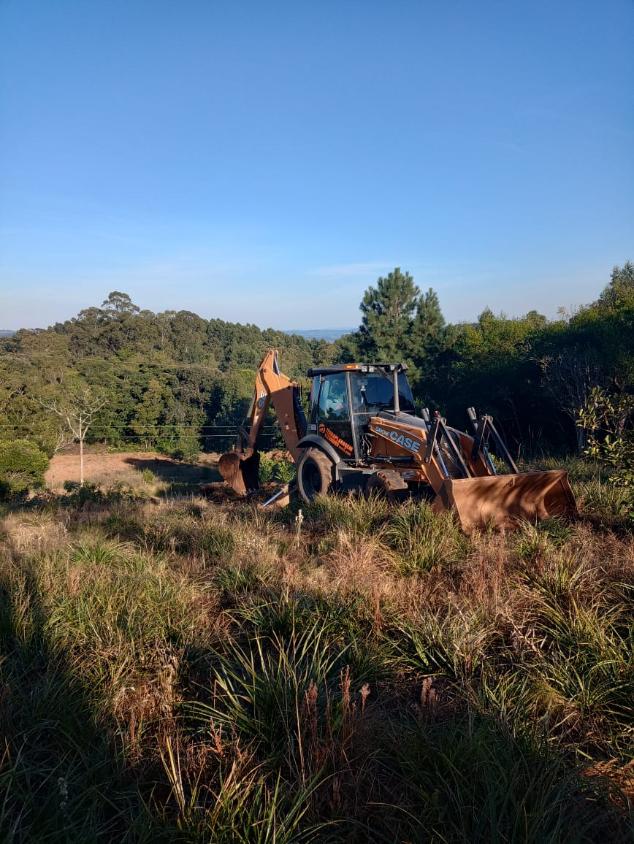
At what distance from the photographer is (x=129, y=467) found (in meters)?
46.8

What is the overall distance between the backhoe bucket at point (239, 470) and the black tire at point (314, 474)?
263 cm

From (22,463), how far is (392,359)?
66.2 ft

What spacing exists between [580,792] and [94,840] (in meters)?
1.85

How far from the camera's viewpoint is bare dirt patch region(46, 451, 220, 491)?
134 feet

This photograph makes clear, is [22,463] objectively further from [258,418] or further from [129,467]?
[258,418]

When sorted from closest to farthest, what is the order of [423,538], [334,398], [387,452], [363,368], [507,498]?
1. [423,538]
2. [507,498]
3. [387,452]
4. [363,368]
5. [334,398]

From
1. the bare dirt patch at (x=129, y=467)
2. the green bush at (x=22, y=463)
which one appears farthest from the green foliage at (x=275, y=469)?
the green bush at (x=22, y=463)

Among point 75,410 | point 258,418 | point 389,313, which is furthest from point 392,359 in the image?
point 258,418

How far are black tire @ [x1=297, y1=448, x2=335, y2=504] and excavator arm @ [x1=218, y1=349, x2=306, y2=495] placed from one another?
1.77m

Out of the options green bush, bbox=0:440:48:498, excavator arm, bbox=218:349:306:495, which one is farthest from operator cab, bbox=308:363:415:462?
green bush, bbox=0:440:48:498

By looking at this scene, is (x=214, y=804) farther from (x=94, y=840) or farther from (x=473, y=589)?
(x=473, y=589)

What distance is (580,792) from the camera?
260 centimetres

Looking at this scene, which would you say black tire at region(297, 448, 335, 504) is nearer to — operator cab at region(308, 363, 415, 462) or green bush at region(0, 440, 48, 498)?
operator cab at region(308, 363, 415, 462)

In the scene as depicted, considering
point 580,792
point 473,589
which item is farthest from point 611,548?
point 580,792
